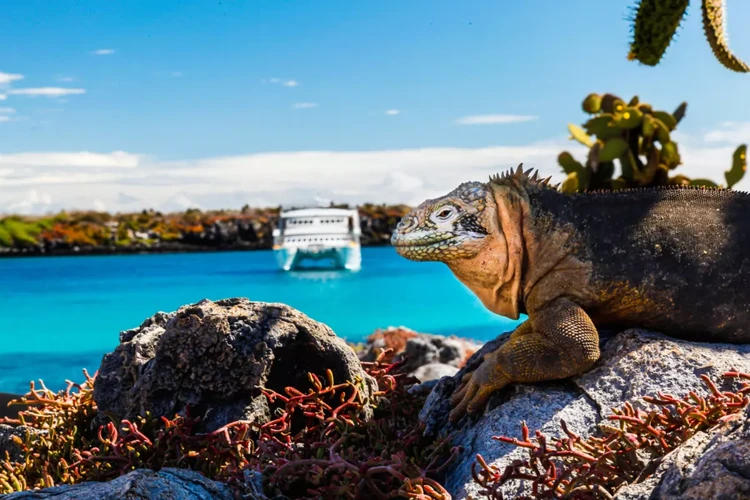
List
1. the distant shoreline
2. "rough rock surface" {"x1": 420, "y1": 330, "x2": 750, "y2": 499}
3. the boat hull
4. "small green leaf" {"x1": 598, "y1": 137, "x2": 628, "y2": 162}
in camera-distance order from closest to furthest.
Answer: "rough rock surface" {"x1": 420, "y1": 330, "x2": 750, "y2": 499} < "small green leaf" {"x1": 598, "y1": 137, "x2": 628, "y2": 162} < the boat hull < the distant shoreline

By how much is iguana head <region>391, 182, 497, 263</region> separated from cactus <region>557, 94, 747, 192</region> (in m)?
11.5

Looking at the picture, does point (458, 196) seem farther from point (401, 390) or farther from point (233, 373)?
point (233, 373)

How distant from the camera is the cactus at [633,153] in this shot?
47.7ft

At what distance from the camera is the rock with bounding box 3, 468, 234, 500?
7.22ft

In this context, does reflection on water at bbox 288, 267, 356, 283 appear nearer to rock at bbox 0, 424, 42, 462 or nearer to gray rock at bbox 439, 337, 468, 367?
gray rock at bbox 439, 337, 468, 367

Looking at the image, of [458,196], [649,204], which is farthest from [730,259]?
[458,196]

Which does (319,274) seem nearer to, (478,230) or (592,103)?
(592,103)

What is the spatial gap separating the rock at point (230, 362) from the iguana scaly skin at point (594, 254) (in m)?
0.65

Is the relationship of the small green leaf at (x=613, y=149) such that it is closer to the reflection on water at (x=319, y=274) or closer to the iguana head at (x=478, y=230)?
the iguana head at (x=478, y=230)

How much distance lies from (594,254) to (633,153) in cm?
1271

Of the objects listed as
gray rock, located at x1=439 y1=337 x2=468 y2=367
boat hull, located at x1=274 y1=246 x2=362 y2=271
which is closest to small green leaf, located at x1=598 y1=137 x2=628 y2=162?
gray rock, located at x1=439 y1=337 x2=468 y2=367

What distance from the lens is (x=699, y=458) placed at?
2078 mm

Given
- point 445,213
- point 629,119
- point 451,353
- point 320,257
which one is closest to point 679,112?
point 629,119

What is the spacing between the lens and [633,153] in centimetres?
1503
